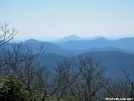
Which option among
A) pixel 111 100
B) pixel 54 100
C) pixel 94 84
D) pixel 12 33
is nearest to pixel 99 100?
pixel 94 84

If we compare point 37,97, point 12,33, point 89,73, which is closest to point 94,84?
point 89,73

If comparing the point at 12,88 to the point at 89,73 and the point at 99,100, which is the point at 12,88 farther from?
the point at 99,100

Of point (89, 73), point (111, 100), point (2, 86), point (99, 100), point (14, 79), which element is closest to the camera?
point (2, 86)

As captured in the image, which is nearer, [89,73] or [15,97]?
[15,97]

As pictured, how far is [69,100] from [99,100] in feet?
52.0

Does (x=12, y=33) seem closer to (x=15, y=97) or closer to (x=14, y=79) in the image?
(x=14, y=79)

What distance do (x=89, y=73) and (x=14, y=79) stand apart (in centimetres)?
1525

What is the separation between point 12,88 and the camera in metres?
8.80

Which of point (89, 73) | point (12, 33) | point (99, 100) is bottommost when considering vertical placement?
point (99, 100)

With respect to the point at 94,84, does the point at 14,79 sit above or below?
above

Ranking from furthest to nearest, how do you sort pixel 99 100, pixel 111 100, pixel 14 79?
pixel 99 100
pixel 111 100
pixel 14 79

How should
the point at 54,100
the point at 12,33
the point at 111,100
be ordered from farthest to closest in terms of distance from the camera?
the point at 111,100 < the point at 54,100 < the point at 12,33

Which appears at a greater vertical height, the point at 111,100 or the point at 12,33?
the point at 12,33

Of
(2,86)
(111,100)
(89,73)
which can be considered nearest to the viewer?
(2,86)
